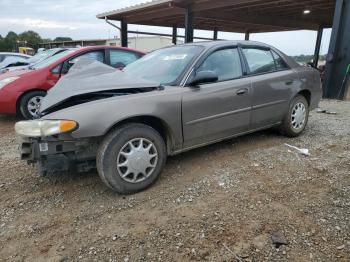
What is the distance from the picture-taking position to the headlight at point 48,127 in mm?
2463

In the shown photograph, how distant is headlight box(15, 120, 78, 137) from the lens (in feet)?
8.08

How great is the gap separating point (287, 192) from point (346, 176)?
850 millimetres

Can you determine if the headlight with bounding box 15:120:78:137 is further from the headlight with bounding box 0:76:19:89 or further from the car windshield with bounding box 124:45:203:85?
the headlight with bounding box 0:76:19:89

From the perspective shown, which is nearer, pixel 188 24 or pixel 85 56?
pixel 85 56

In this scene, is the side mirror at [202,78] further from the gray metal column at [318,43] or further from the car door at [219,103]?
the gray metal column at [318,43]

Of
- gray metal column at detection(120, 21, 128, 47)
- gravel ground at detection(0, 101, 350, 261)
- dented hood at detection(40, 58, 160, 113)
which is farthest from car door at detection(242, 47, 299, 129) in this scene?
gray metal column at detection(120, 21, 128, 47)

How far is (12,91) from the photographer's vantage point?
5367 millimetres

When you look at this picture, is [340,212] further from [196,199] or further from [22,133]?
[22,133]

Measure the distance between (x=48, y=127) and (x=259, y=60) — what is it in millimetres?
2871

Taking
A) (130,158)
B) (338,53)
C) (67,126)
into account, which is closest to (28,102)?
(67,126)

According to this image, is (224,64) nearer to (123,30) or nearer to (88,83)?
(88,83)

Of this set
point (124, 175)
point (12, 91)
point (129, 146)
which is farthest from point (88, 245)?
point (12, 91)

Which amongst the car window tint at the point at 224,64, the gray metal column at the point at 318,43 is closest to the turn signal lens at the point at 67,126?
the car window tint at the point at 224,64

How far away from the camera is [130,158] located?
9.00 ft
